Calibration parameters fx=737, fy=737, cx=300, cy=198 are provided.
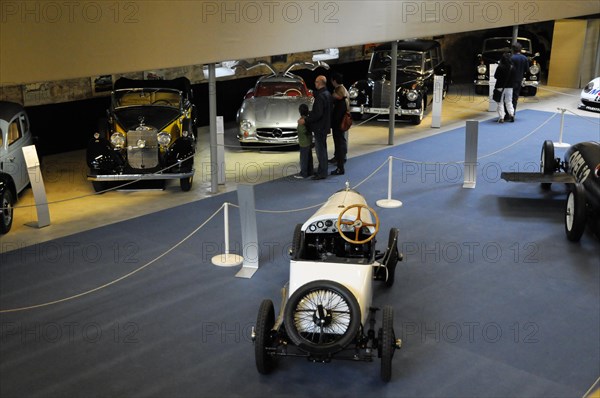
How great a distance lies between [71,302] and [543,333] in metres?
4.84

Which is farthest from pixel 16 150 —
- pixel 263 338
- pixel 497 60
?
pixel 497 60

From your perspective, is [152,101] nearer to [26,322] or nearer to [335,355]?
[26,322]

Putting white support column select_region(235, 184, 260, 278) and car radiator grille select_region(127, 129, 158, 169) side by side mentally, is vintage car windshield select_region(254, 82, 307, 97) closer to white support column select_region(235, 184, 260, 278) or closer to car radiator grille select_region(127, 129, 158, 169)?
car radiator grille select_region(127, 129, 158, 169)

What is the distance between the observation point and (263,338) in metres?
6.21

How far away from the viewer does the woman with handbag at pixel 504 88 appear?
16.0 meters

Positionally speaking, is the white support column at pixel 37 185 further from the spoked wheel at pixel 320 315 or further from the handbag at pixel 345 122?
the spoked wheel at pixel 320 315

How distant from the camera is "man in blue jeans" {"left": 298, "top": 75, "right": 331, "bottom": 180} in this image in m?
11.9

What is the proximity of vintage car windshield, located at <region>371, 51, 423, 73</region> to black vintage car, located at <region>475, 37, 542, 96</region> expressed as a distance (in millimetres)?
3036

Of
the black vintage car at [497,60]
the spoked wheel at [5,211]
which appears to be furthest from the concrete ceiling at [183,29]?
the black vintage car at [497,60]

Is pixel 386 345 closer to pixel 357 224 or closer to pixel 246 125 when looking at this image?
pixel 357 224

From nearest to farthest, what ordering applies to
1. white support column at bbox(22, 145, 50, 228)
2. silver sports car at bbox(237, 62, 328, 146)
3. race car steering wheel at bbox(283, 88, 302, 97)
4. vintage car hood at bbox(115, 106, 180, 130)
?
white support column at bbox(22, 145, 50, 228)
vintage car hood at bbox(115, 106, 180, 130)
silver sports car at bbox(237, 62, 328, 146)
race car steering wheel at bbox(283, 88, 302, 97)

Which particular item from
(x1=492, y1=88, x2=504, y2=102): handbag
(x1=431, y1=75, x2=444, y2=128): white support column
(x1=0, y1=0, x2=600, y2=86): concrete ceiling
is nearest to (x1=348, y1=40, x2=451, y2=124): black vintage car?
(x1=431, y1=75, x2=444, y2=128): white support column

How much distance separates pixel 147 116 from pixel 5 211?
3285 mm

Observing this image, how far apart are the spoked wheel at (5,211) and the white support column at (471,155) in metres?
6.83
